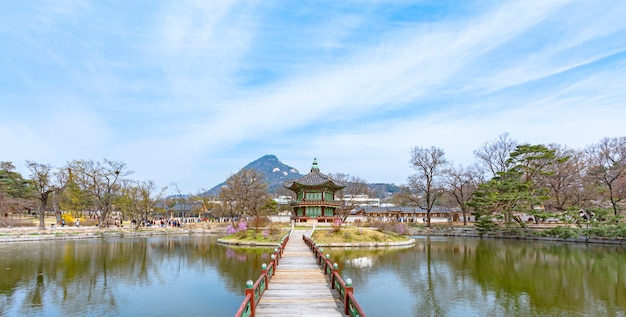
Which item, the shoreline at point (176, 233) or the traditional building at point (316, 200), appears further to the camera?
the traditional building at point (316, 200)

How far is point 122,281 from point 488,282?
17.6 meters

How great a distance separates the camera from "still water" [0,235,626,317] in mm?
13492

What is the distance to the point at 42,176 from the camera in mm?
43719

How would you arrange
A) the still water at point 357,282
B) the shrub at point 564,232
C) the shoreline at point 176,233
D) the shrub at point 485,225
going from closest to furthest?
the still water at point 357,282 < the shoreline at point 176,233 < the shrub at point 564,232 < the shrub at point 485,225

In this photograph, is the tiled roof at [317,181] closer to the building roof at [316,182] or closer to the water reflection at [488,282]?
the building roof at [316,182]

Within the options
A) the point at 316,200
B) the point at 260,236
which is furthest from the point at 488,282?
the point at 316,200

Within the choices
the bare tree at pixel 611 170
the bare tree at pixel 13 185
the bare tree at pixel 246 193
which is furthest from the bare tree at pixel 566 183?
the bare tree at pixel 13 185

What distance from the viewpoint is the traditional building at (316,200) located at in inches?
1795

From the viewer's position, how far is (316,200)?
46062 mm

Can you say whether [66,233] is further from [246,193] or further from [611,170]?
[611,170]

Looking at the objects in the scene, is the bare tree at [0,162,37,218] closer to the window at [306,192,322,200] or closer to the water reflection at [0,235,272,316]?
the water reflection at [0,235,272,316]

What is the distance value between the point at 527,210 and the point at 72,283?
43038 millimetres

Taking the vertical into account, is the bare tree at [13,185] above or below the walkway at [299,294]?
above

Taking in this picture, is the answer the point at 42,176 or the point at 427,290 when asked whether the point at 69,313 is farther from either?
the point at 42,176
